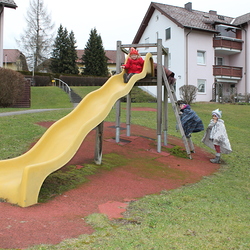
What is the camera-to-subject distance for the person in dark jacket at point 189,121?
338 inches

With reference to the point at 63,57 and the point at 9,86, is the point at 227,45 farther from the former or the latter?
the point at 63,57

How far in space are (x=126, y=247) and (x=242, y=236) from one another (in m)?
1.43

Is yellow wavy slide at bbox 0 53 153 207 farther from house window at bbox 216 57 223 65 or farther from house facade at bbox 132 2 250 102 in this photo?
house window at bbox 216 57 223 65

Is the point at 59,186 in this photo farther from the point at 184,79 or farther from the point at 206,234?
the point at 184,79

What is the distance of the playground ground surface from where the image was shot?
3361 millimetres

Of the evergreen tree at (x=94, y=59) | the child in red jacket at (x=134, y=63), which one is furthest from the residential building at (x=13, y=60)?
the child in red jacket at (x=134, y=63)

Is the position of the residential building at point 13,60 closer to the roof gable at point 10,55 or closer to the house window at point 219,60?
the roof gable at point 10,55

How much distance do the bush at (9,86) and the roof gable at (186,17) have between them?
17723 millimetres

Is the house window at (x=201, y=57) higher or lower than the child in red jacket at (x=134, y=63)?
higher

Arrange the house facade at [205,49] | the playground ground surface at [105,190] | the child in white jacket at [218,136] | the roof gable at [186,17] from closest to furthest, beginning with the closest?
the playground ground surface at [105,190] < the child in white jacket at [218,136] < the house facade at [205,49] < the roof gable at [186,17]

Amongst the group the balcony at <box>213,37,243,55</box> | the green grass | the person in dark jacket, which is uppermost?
the balcony at <box>213,37,243,55</box>

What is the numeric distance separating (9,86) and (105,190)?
15.6 meters

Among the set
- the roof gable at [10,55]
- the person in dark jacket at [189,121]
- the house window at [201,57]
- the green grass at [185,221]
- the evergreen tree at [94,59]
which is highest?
the roof gable at [10,55]

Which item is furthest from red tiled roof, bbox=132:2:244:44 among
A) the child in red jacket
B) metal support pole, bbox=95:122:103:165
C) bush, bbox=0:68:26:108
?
metal support pole, bbox=95:122:103:165
